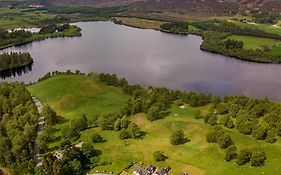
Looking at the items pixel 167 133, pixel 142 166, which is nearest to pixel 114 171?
pixel 142 166

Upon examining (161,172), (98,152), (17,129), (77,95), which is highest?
(77,95)

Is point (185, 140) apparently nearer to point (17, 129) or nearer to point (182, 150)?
point (182, 150)

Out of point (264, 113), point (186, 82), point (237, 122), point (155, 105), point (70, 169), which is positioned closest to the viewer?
point (70, 169)

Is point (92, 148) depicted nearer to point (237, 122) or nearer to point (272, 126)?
point (237, 122)

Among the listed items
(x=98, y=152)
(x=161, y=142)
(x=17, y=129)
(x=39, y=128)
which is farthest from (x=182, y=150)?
(x=17, y=129)

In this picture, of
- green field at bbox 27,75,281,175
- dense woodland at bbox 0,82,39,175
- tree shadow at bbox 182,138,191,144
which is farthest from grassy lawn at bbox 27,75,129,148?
tree shadow at bbox 182,138,191,144

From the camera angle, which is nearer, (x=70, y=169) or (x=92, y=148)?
(x=70, y=169)

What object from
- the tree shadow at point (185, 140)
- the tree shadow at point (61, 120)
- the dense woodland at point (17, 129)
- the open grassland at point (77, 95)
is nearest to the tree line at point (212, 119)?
the tree shadow at point (185, 140)
